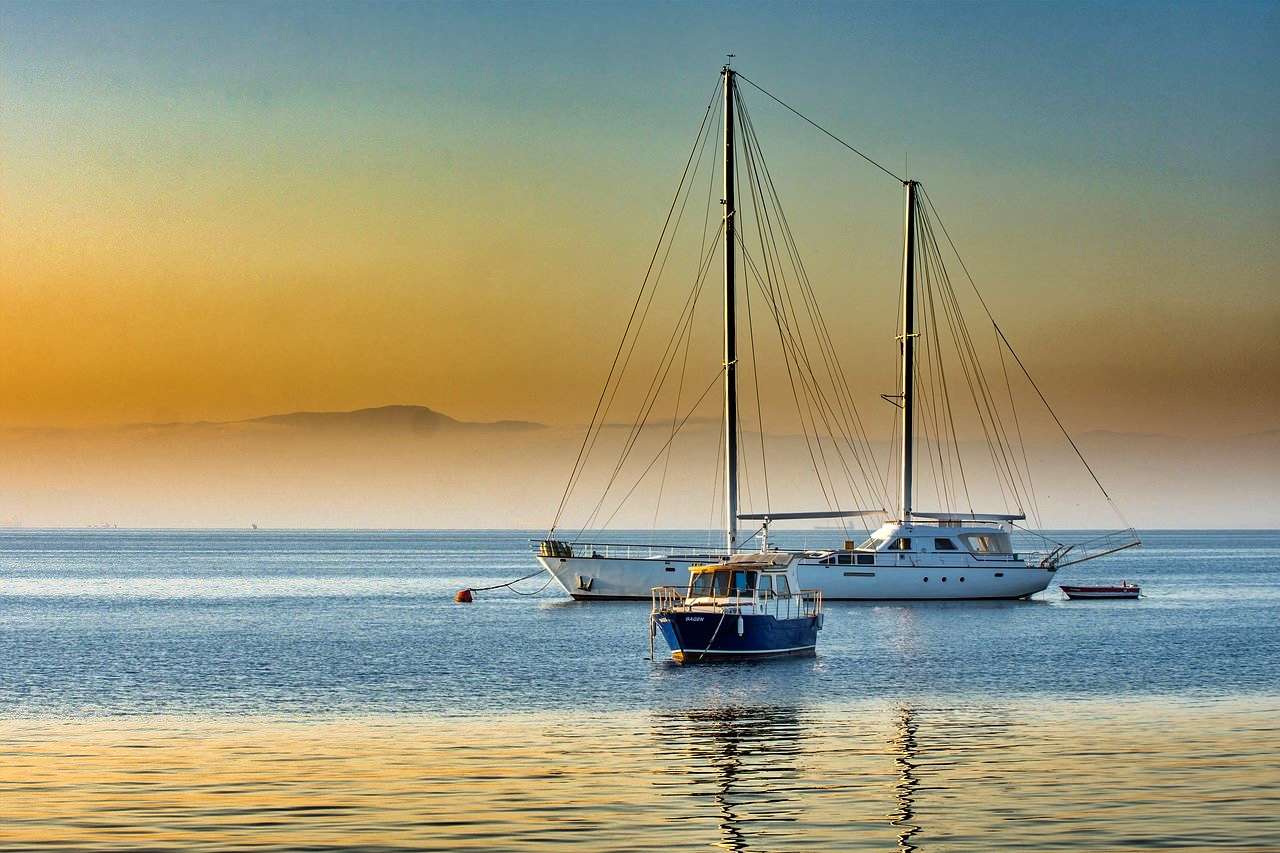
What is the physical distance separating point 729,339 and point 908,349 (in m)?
27.9

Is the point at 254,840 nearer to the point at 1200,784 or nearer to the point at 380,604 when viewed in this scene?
Result: the point at 1200,784

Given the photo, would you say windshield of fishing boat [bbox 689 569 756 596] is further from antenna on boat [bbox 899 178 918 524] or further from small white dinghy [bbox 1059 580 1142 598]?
small white dinghy [bbox 1059 580 1142 598]

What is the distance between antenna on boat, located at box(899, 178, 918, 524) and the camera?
94.7m

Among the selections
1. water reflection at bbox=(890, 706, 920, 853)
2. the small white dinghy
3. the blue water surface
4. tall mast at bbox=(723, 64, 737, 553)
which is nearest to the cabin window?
the blue water surface

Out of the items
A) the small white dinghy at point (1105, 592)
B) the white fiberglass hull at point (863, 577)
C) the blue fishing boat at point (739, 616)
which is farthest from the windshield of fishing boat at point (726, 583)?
the small white dinghy at point (1105, 592)

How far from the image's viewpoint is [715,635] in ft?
176

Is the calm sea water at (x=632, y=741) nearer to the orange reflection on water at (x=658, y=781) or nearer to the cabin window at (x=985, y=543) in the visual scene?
the orange reflection on water at (x=658, y=781)

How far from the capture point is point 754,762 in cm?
3275

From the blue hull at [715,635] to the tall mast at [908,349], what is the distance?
4002 cm

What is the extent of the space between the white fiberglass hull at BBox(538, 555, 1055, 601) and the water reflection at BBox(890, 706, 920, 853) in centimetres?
4823

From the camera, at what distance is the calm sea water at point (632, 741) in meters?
25.9

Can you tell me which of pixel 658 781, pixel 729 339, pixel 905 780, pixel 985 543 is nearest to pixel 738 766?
pixel 658 781

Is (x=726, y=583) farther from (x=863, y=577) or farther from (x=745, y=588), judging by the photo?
(x=863, y=577)

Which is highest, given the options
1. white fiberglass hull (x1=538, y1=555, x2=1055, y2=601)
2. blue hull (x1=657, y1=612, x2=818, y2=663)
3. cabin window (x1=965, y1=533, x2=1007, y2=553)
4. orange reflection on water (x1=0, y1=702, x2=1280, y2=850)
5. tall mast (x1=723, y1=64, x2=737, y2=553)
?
tall mast (x1=723, y1=64, x2=737, y2=553)
